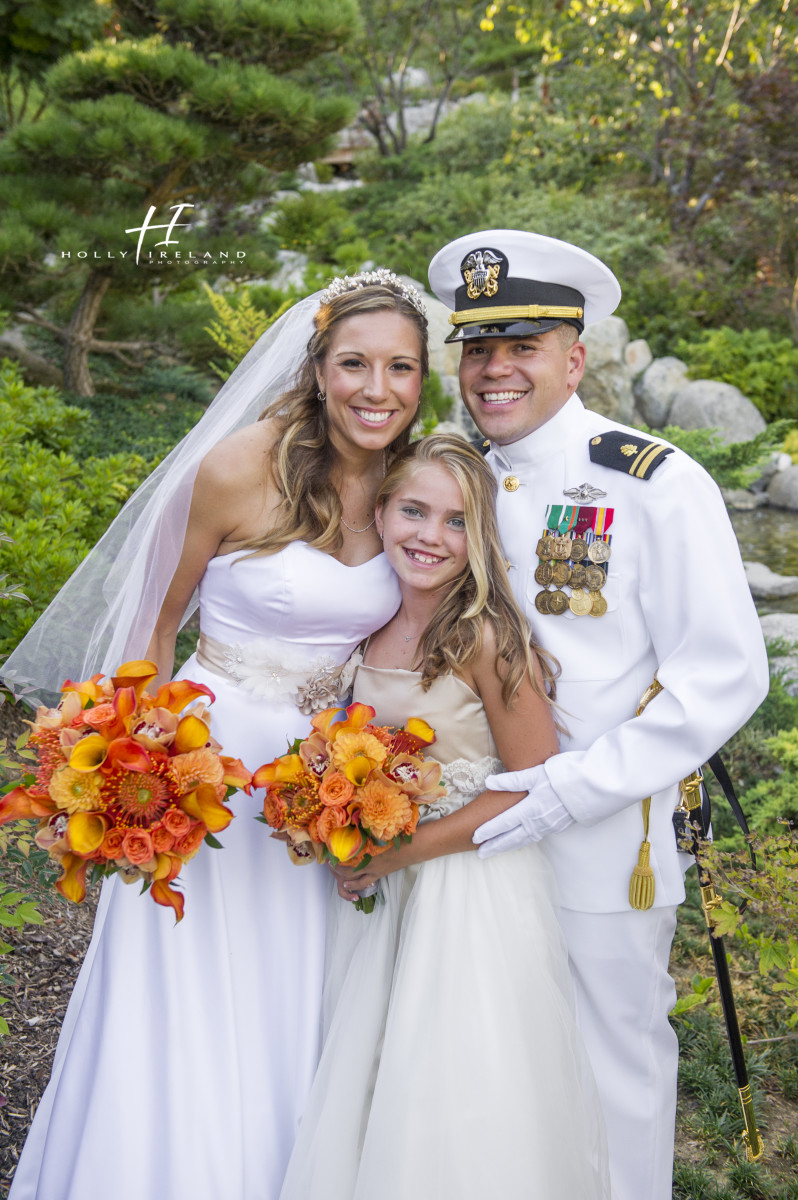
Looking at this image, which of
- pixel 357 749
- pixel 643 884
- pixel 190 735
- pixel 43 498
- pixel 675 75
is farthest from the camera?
pixel 675 75

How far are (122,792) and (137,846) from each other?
111 mm

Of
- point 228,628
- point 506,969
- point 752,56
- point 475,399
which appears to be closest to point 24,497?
point 228,628

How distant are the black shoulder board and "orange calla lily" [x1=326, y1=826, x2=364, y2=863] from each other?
108cm

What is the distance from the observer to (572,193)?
1383 cm

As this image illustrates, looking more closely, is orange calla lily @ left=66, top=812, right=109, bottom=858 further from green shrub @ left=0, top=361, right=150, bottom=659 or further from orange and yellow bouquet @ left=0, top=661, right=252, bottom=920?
green shrub @ left=0, top=361, right=150, bottom=659

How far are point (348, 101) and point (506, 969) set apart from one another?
681 centimetres

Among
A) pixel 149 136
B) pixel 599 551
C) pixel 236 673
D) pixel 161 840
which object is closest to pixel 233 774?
pixel 161 840

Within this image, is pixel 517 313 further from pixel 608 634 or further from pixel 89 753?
pixel 89 753

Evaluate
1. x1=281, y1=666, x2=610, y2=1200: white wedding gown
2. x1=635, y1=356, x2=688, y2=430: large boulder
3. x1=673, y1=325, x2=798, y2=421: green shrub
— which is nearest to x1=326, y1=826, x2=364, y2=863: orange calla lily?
x1=281, y1=666, x2=610, y2=1200: white wedding gown

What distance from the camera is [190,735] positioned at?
183 cm

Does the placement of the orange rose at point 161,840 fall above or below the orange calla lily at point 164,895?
above

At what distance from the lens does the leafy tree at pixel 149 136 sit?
21.3 feet

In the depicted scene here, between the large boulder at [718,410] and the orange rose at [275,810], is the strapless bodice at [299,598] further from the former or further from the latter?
the large boulder at [718,410]

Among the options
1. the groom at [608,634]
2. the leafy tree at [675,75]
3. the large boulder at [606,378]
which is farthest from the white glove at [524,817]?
the leafy tree at [675,75]
